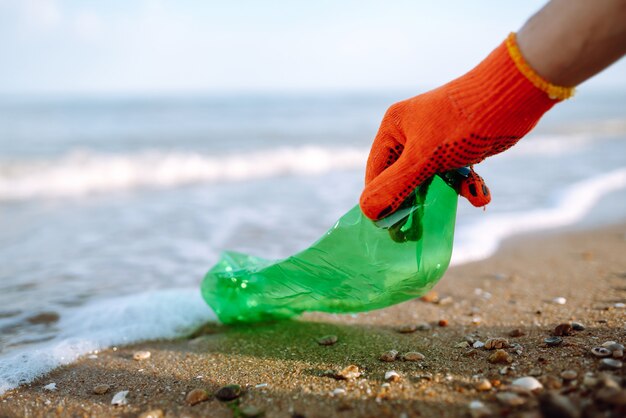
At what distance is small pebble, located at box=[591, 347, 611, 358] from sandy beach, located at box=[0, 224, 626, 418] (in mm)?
15

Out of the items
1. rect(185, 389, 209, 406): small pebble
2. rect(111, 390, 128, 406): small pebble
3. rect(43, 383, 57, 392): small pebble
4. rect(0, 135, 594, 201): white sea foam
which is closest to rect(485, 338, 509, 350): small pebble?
rect(185, 389, 209, 406): small pebble

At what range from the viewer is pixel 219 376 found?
2.08m

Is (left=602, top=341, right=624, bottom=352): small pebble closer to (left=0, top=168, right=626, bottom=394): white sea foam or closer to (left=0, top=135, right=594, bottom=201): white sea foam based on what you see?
(left=0, top=168, right=626, bottom=394): white sea foam

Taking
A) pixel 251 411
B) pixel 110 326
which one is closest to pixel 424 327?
pixel 251 411

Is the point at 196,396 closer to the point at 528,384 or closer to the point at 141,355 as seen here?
the point at 141,355

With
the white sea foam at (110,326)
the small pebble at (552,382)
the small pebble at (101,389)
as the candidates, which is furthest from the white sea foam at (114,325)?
the small pebble at (552,382)

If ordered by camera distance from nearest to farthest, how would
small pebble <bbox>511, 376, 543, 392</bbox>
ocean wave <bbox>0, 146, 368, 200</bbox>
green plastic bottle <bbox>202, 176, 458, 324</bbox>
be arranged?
small pebble <bbox>511, 376, 543, 392</bbox> → green plastic bottle <bbox>202, 176, 458, 324</bbox> → ocean wave <bbox>0, 146, 368, 200</bbox>

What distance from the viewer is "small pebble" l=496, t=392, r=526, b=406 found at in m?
1.56

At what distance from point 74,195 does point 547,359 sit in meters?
5.94

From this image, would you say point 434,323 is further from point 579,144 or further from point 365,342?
point 579,144

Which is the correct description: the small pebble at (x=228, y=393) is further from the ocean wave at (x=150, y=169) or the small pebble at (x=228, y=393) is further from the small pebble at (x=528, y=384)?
the ocean wave at (x=150, y=169)

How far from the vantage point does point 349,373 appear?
1935 millimetres

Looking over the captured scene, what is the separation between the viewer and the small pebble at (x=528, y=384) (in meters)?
1.63

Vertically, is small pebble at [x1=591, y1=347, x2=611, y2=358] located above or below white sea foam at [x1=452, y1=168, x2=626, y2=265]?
below
